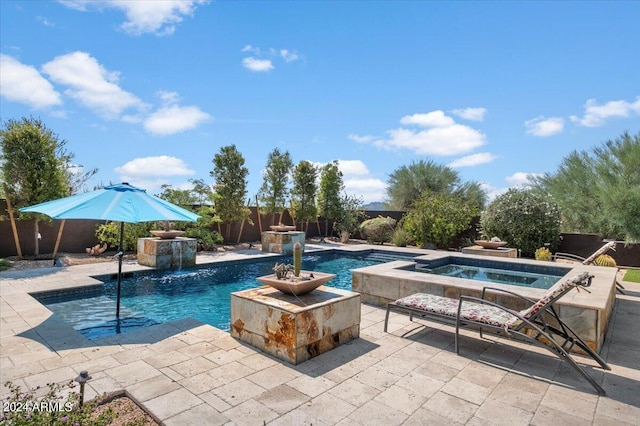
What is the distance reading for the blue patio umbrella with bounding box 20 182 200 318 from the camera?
4566 millimetres

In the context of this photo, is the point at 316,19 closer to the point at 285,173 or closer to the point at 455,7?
the point at 455,7

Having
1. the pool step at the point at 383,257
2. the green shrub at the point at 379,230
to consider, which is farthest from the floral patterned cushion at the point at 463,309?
the green shrub at the point at 379,230

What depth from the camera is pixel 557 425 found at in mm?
2504

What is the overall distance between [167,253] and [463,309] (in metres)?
Result: 7.77

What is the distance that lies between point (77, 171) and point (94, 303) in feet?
36.3

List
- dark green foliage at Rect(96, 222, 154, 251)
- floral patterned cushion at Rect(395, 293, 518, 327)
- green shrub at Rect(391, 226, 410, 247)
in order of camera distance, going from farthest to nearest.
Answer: green shrub at Rect(391, 226, 410, 247) < dark green foliage at Rect(96, 222, 154, 251) < floral patterned cushion at Rect(395, 293, 518, 327)

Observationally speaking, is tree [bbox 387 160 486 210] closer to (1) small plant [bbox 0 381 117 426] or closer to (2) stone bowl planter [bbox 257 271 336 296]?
(2) stone bowl planter [bbox 257 271 336 296]

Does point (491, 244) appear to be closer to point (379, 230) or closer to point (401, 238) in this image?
point (401, 238)

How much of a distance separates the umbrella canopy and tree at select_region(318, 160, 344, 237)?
1243 cm

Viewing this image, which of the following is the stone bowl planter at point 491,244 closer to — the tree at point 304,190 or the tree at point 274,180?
the tree at point 304,190

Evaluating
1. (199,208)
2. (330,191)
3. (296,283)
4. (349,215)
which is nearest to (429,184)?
(349,215)

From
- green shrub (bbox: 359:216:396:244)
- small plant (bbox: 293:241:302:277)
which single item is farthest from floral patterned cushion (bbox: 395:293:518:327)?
green shrub (bbox: 359:216:396:244)

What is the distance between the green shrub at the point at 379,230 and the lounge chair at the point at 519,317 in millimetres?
11991

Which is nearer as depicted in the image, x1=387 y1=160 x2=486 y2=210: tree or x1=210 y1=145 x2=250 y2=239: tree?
x1=210 y1=145 x2=250 y2=239: tree
